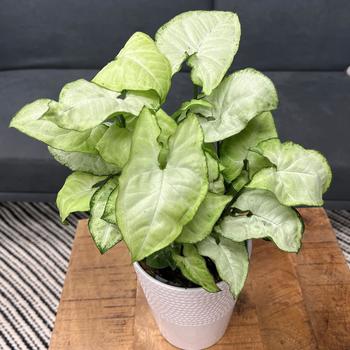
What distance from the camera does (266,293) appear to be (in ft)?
2.54

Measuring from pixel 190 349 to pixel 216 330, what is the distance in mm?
68

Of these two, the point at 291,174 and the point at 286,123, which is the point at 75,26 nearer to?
the point at 286,123

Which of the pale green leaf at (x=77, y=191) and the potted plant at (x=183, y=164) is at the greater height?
the potted plant at (x=183, y=164)

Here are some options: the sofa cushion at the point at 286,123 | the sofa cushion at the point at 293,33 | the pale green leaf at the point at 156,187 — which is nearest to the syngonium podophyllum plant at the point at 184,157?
the pale green leaf at the point at 156,187

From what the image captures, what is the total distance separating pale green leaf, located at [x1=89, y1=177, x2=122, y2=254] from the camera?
21.7 inches

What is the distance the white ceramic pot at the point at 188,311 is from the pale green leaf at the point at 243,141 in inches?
4.6

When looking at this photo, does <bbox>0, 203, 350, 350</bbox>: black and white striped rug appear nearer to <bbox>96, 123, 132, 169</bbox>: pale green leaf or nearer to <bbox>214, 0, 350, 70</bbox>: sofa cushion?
<bbox>214, 0, 350, 70</bbox>: sofa cushion

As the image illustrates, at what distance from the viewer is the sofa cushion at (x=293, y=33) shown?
4.43 feet

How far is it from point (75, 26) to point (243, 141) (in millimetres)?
1054

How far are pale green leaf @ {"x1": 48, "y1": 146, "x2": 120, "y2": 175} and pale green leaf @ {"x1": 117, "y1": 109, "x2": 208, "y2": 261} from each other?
15 cm

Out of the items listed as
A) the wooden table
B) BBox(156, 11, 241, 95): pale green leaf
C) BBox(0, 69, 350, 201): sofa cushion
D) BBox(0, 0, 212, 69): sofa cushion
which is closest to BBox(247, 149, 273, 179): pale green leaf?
BBox(156, 11, 241, 95): pale green leaf

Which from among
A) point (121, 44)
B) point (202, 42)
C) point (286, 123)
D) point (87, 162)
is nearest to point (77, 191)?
point (87, 162)

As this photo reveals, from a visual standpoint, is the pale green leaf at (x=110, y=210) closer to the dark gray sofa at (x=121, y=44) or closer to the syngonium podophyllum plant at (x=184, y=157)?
Result: the syngonium podophyllum plant at (x=184, y=157)

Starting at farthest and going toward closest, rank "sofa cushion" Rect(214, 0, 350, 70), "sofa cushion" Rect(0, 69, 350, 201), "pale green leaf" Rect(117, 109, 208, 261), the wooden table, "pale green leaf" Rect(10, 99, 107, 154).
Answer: "sofa cushion" Rect(214, 0, 350, 70), "sofa cushion" Rect(0, 69, 350, 201), the wooden table, "pale green leaf" Rect(10, 99, 107, 154), "pale green leaf" Rect(117, 109, 208, 261)
